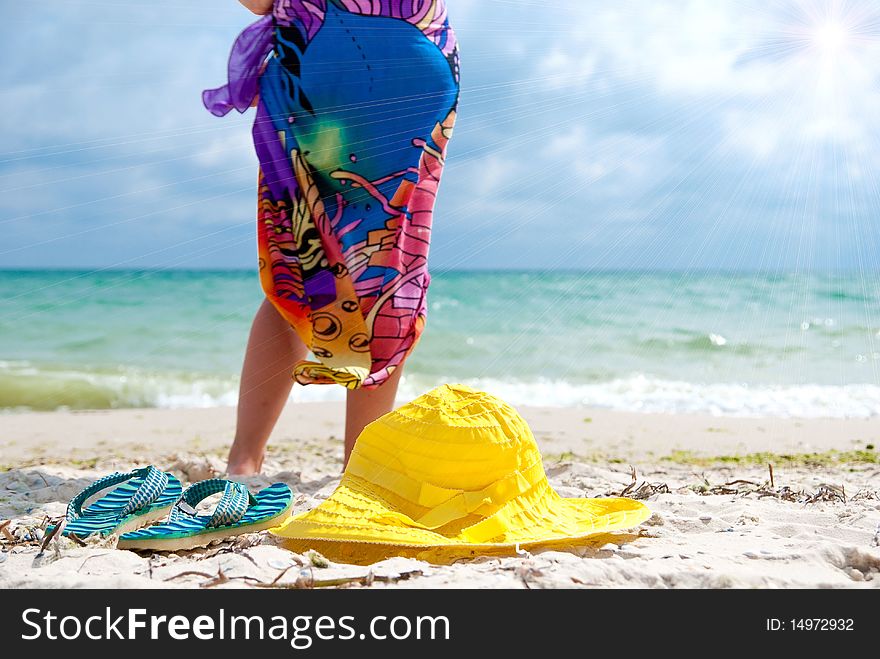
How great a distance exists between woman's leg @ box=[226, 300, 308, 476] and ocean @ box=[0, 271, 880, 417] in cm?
345

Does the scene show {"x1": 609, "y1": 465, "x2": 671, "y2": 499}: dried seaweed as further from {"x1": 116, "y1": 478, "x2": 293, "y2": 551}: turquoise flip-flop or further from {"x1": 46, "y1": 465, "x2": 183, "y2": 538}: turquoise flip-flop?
{"x1": 46, "y1": 465, "x2": 183, "y2": 538}: turquoise flip-flop

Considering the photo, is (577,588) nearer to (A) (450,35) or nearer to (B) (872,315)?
(A) (450,35)

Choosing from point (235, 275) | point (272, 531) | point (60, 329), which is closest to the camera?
point (272, 531)

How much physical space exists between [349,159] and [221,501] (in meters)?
1.07

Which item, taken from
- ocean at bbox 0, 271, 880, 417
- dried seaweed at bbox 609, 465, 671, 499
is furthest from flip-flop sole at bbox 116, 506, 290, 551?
ocean at bbox 0, 271, 880, 417

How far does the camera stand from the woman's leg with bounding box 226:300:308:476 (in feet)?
8.54

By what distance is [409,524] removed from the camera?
1691 millimetres

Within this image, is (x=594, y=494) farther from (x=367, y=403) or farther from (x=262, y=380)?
(x=262, y=380)

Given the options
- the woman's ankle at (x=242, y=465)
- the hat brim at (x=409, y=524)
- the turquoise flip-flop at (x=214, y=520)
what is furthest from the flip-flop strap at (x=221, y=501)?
the woman's ankle at (x=242, y=465)

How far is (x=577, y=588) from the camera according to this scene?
136 centimetres

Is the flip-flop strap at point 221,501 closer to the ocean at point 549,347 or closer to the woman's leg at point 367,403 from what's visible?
the woman's leg at point 367,403

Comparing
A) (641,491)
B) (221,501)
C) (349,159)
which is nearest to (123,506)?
(221,501)
